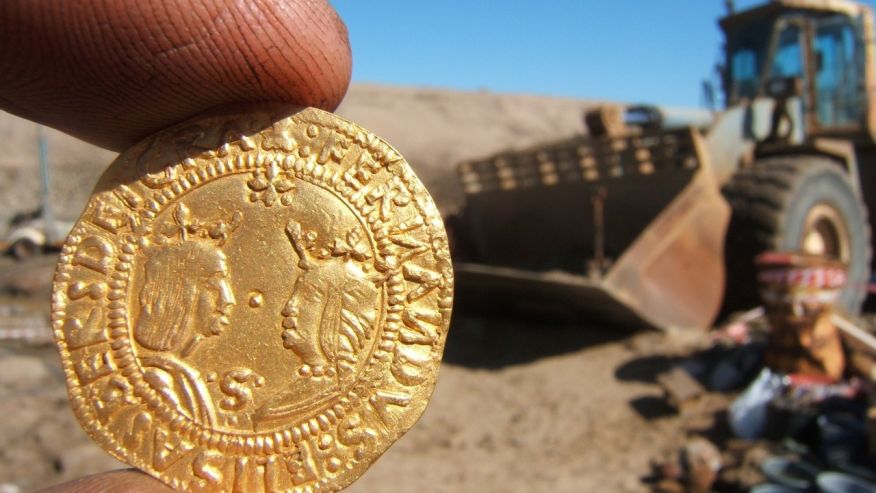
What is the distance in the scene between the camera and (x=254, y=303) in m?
1.48

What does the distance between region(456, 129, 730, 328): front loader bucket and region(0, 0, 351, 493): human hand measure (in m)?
3.74

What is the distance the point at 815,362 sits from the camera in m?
4.60

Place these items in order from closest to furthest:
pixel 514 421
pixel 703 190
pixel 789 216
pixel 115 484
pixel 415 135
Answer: pixel 115 484
pixel 514 421
pixel 703 190
pixel 789 216
pixel 415 135

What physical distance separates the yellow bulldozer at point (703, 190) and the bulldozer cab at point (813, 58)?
15mm

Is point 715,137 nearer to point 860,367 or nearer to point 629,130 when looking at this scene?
point 629,130

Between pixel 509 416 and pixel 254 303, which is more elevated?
pixel 254 303

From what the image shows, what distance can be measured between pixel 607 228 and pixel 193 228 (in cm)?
500

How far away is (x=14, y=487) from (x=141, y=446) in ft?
10.1

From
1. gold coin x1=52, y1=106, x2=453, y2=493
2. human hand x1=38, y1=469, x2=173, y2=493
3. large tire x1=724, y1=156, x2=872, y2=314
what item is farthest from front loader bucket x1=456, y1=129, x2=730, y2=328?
human hand x1=38, y1=469, x2=173, y2=493

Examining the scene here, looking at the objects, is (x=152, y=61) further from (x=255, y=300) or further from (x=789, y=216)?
(x=789, y=216)

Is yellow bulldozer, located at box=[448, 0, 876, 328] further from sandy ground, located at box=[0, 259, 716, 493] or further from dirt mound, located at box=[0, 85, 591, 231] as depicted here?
dirt mound, located at box=[0, 85, 591, 231]

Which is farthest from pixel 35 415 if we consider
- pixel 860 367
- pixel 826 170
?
pixel 826 170

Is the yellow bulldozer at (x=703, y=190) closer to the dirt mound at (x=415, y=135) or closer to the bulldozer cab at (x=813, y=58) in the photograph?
the bulldozer cab at (x=813, y=58)

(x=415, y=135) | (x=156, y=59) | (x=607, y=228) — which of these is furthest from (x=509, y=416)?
(x=415, y=135)
